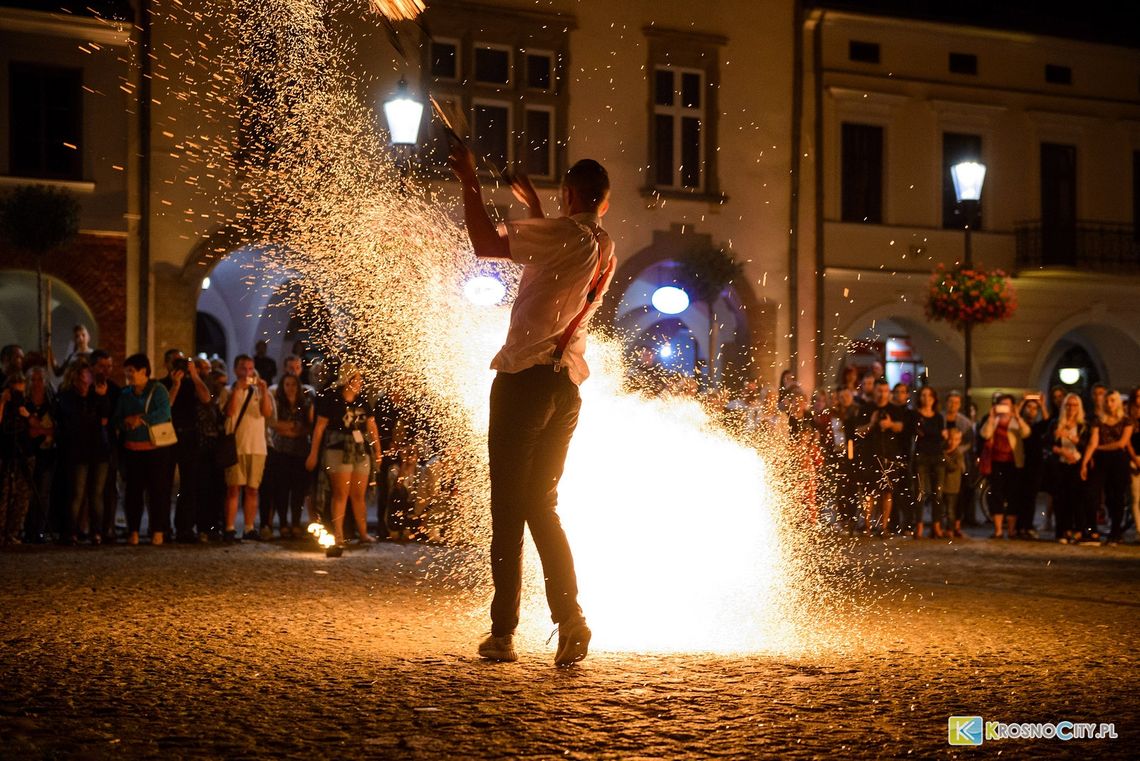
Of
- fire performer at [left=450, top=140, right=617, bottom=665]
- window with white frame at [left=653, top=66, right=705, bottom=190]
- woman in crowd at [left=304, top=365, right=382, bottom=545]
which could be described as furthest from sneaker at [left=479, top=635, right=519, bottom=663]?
window with white frame at [left=653, top=66, right=705, bottom=190]

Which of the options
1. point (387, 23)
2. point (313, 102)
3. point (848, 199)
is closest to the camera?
point (387, 23)

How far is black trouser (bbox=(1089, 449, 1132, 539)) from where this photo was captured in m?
16.2

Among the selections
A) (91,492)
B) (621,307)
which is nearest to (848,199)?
(621,307)

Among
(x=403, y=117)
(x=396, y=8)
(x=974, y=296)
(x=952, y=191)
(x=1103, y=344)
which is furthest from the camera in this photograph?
(x=1103, y=344)

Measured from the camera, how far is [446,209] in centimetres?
2216

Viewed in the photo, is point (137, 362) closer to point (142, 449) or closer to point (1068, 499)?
point (142, 449)

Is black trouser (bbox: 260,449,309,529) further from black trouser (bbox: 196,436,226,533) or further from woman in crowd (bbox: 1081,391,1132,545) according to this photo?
woman in crowd (bbox: 1081,391,1132,545)

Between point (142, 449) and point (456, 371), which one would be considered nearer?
point (456, 371)

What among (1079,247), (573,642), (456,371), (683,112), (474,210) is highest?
(683,112)

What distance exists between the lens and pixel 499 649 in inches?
243

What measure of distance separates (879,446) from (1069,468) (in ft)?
7.69

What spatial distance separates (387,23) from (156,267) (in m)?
16.1

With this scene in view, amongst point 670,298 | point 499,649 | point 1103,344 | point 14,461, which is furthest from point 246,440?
point 1103,344

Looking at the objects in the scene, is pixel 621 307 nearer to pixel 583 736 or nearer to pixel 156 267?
pixel 156 267
